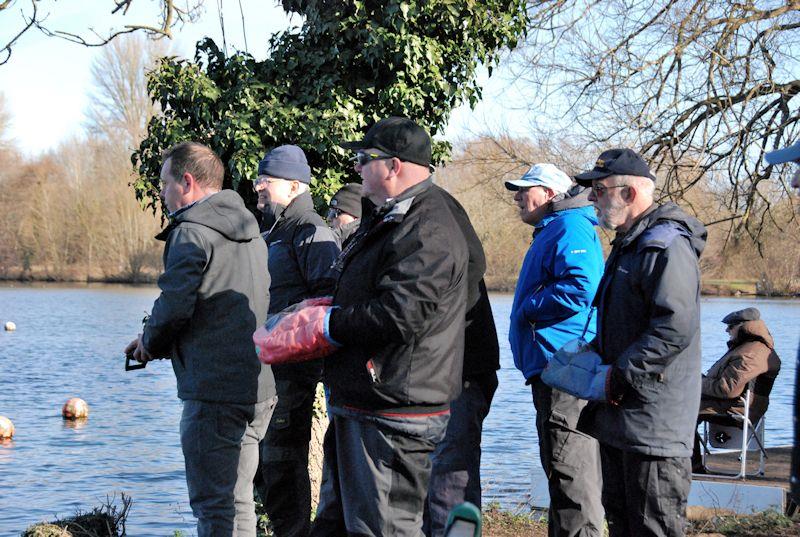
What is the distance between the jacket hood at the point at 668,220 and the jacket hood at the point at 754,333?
4188 millimetres

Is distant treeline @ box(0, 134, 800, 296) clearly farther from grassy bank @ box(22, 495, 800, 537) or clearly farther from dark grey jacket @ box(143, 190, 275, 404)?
dark grey jacket @ box(143, 190, 275, 404)

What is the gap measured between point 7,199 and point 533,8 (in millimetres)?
51664

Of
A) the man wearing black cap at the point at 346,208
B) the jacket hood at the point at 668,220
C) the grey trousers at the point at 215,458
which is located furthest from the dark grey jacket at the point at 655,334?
the man wearing black cap at the point at 346,208

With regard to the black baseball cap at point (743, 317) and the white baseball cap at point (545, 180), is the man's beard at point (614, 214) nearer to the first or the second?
the white baseball cap at point (545, 180)

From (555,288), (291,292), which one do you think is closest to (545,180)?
(555,288)

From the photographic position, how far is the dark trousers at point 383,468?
347 centimetres

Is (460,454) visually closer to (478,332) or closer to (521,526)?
(478,332)

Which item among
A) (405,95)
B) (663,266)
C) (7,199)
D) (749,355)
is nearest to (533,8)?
(405,95)

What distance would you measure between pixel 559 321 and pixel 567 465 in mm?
701

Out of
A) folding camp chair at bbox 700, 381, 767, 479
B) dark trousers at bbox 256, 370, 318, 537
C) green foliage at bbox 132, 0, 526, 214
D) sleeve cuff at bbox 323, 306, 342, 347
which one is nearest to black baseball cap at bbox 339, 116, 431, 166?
sleeve cuff at bbox 323, 306, 342, 347

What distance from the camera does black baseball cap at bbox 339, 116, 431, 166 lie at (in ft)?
12.1

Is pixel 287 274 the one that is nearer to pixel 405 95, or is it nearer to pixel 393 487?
pixel 393 487

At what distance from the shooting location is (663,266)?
3.72m

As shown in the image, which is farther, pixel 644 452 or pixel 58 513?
pixel 58 513
